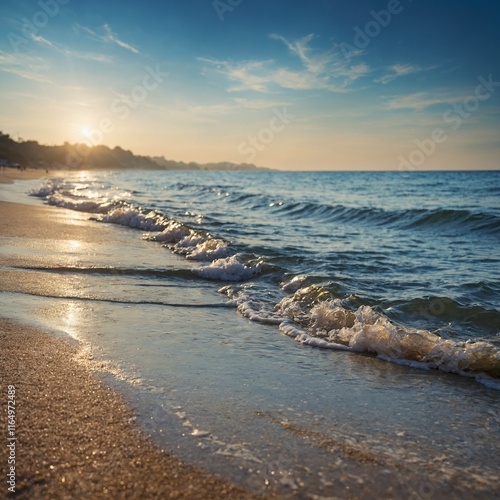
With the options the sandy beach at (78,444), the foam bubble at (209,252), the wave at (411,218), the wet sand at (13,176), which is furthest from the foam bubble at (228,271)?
the wet sand at (13,176)

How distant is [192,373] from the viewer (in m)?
4.06

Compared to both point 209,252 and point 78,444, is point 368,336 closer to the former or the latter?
point 78,444

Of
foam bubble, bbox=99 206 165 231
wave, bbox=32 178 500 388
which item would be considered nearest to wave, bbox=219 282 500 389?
wave, bbox=32 178 500 388

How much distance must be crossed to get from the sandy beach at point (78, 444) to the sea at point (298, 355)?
16 cm

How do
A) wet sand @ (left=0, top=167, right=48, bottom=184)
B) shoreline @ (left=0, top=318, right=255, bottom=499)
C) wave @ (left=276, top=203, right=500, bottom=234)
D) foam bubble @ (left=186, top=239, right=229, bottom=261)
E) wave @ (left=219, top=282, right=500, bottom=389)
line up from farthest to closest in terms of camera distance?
wet sand @ (left=0, top=167, right=48, bottom=184) → wave @ (left=276, top=203, right=500, bottom=234) → foam bubble @ (left=186, top=239, right=229, bottom=261) → wave @ (left=219, top=282, right=500, bottom=389) → shoreline @ (left=0, top=318, right=255, bottom=499)

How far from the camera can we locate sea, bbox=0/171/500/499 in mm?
2838

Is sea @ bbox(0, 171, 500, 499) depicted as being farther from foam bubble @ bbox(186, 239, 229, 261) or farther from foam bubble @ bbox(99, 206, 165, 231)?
foam bubble @ bbox(99, 206, 165, 231)

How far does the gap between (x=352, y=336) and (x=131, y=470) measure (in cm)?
347

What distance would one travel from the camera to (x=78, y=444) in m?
2.76

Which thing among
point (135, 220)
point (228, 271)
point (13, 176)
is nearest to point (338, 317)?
point (228, 271)

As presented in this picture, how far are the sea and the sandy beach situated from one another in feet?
0.53

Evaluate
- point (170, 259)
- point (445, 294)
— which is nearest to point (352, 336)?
point (445, 294)

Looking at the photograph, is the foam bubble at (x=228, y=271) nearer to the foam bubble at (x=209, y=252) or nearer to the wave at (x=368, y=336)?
the foam bubble at (x=209, y=252)

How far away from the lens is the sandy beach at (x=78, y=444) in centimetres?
242
